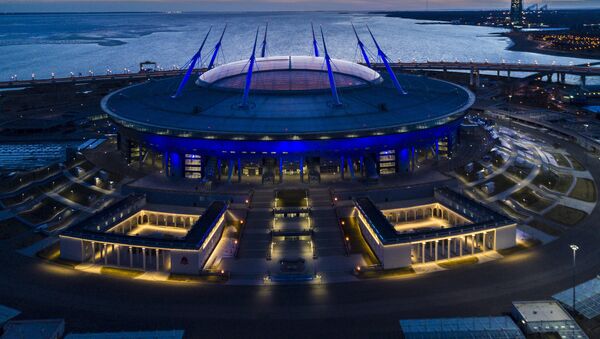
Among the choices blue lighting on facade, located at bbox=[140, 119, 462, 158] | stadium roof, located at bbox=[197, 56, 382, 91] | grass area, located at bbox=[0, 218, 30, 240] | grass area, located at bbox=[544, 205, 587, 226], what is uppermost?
stadium roof, located at bbox=[197, 56, 382, 91]

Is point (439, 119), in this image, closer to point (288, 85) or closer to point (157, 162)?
point (288, 85)

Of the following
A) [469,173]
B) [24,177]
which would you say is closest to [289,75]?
[469,173]

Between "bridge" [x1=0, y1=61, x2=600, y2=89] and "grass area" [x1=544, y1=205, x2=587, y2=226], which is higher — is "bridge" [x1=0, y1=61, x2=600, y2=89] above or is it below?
above

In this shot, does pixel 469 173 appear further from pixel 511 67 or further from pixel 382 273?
pixel 511 67

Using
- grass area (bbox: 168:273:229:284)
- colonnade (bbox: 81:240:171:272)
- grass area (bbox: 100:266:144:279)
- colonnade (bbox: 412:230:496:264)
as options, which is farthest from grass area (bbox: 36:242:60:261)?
colonnade (bbox: 412:230:496:264)

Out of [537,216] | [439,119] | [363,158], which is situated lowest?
[537,216]

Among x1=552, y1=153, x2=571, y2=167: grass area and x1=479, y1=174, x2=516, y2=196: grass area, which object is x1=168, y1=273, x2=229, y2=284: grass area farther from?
x1=552, y1=153, x2=571, y2=167: grass area

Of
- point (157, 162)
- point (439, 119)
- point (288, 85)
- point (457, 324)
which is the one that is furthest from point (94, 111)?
point (457, 324)
